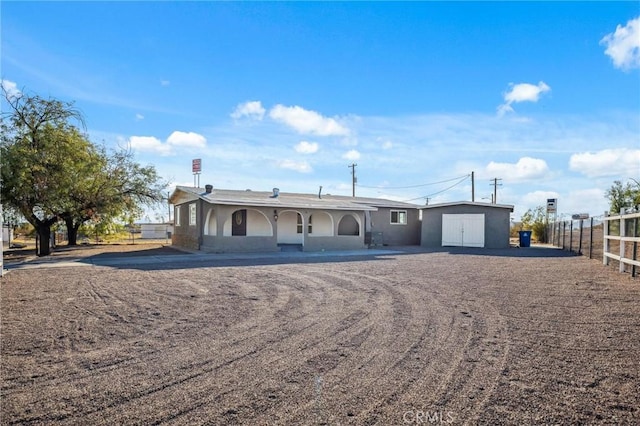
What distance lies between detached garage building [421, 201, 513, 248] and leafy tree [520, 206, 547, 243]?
765cm

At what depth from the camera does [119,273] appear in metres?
10.1

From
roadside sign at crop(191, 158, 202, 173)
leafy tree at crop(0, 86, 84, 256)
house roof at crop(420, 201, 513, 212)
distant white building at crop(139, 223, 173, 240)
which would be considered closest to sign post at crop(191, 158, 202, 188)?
roadside sign at crop(191, 158, 202, 173)

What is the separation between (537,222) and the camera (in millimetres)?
28875

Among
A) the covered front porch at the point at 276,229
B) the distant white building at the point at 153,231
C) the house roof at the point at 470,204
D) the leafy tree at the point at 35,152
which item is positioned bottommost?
the distant white building at the point at 153,231

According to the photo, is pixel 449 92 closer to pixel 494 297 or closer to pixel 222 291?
pixel 494 297

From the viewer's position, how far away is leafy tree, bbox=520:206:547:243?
92.6ft

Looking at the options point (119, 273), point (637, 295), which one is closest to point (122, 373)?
point (119, 273)

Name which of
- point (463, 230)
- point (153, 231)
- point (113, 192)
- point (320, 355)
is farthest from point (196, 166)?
point (320, 355)

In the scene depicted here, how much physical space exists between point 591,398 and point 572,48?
41.5 ft

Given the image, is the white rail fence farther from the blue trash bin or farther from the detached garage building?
the blue trash bin

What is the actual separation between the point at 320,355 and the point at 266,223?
53.3ft

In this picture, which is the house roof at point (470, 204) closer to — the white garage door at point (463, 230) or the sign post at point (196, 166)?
the white garage door at point (463, 230)

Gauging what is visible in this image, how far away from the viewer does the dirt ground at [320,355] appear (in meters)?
2.81

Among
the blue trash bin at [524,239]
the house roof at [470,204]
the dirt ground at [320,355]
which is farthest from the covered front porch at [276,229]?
the blue trash bin at [524,239]
